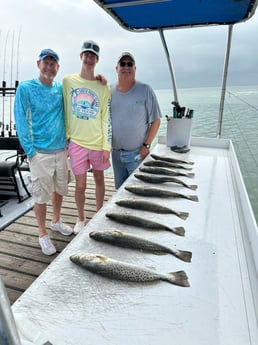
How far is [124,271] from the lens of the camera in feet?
2.97

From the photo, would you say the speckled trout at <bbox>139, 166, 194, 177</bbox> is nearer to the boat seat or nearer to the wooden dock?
the wooden dock

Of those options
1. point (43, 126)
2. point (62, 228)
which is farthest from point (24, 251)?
point (43, 126)

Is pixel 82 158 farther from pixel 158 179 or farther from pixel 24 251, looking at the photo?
pixel 24 251

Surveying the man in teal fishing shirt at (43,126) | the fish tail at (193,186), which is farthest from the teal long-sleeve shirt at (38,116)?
the fish tail at (193,186)

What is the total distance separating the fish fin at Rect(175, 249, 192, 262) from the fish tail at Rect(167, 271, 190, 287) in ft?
0.28

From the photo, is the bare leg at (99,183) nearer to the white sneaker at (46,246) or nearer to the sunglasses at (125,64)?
the white sneaker at (46,246)

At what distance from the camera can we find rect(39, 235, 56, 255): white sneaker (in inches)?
99.0

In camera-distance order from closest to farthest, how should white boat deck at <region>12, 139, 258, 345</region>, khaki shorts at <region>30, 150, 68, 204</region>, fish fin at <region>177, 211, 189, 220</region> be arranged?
white boat deck at <region>12, 139, 258, 345</region> < fish fin at <region>177, 211, 189, 220</region> < khaki shorts at <region>30, 150, 68, 204</region>

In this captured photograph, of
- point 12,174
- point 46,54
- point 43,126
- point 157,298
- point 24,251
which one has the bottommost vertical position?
point 24,251

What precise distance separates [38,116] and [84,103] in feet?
1.28

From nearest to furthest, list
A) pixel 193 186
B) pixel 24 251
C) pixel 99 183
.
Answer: pixel 193 186 → pixel 24 251 → pixel 99 183

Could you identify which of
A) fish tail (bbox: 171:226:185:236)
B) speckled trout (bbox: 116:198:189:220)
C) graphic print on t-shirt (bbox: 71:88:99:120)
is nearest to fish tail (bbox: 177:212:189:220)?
speckled trout (bbox: 116:198:189:220)

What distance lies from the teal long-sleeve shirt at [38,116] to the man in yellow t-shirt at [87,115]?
98 millimetres

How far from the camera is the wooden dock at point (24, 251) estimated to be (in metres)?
2.18
